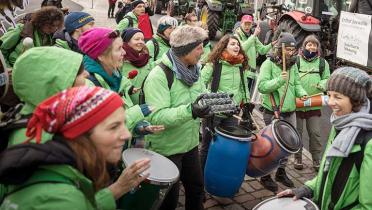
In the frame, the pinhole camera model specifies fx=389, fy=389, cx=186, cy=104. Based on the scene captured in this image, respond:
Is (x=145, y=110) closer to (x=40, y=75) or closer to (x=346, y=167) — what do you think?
(x=40, y=75)

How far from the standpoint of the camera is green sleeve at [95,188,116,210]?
1823 millimetres

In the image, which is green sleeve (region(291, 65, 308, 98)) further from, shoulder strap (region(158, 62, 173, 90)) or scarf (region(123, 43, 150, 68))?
shoulder strap (region(158, 62, 173, 90))

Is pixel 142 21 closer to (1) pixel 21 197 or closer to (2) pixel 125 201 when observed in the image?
(2) pixel 125 201

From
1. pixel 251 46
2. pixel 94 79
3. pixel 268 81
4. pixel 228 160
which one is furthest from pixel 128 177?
pixel 251 46

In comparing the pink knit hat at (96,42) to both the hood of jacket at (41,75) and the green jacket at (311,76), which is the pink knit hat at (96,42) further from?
the green jacket at (311,76)

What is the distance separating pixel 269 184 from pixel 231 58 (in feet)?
5.16

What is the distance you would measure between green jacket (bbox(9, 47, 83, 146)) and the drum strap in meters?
1.64

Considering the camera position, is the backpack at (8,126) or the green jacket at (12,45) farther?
the green jacket at (12,45)

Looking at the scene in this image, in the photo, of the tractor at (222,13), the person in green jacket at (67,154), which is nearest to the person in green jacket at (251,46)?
the person in green jacket at (67,154)

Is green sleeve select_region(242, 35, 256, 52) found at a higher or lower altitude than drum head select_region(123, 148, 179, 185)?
higher

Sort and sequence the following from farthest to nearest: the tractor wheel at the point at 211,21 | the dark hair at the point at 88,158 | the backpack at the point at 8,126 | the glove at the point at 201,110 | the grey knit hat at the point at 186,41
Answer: the tractor wheel at the point at 211,21
the grey knit hat at the point at 186,41
the glove at the point at 201,110
the backpack at the point at 8,126
the dark hair at the point at 88,158

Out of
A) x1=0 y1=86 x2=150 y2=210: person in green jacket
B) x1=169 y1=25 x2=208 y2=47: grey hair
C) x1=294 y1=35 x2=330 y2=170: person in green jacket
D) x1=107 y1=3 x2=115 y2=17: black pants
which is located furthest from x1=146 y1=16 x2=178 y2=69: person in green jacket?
x1=107 y1=3 x2=115 y2=17: black pants

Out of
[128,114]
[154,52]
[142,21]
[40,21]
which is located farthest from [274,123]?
[142,21]

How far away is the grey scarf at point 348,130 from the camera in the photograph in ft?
7.50
